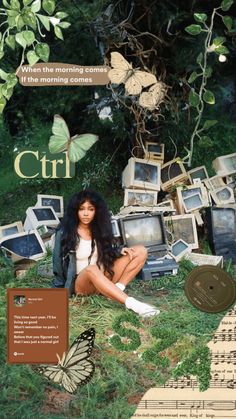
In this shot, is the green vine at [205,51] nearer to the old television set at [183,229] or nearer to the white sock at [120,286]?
the old television set at [183,229]

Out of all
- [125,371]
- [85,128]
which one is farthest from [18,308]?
[85,128]

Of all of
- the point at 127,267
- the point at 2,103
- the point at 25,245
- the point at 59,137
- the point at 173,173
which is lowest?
the point at 127,267

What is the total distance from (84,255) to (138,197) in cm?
37

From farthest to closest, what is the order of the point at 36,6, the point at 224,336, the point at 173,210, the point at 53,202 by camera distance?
the point at 173,210, the point at 53,202, the point at 224,336, the point at 36,6

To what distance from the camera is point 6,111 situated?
3998mm

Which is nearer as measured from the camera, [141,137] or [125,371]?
[125,371]

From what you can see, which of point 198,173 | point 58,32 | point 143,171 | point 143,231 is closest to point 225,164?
point 198,173

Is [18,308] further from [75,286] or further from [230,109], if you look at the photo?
[230,109]

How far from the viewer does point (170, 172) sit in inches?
163

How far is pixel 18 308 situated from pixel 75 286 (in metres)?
0.24

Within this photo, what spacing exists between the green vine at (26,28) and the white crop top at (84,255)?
2.05 feet

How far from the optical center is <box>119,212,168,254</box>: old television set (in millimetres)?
4051

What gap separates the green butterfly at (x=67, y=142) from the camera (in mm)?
3934

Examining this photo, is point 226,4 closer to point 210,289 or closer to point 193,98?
point 193,98
